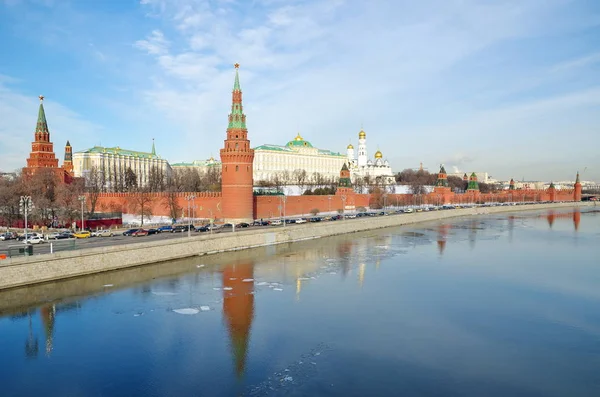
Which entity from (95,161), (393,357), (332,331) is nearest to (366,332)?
(332,331)

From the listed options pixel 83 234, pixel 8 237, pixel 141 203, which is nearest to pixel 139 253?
pixel 83 234

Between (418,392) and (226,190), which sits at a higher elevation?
(226,190)

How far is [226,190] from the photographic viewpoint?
135 ft

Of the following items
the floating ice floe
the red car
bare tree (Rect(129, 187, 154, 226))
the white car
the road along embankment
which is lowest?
the floating ice floe

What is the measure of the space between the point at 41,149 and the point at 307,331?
4254 cm

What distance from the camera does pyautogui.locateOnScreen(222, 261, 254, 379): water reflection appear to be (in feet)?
44.0

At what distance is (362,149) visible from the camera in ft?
392

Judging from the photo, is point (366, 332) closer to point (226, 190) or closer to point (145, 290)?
point (145, 290)

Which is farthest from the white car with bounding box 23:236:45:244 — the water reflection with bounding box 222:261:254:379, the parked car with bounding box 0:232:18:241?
the water reflection with bounding box 222:261:254:379

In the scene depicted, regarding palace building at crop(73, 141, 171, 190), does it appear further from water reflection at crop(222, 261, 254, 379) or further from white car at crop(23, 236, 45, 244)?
water reflection at crop(222, 261, 254, 379)

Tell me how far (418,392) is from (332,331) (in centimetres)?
462

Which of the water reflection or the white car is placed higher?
the white car

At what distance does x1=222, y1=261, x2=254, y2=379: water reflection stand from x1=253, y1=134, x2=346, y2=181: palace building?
232ft

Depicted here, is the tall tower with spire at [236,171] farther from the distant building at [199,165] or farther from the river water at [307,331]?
the distant building at [199,165]
